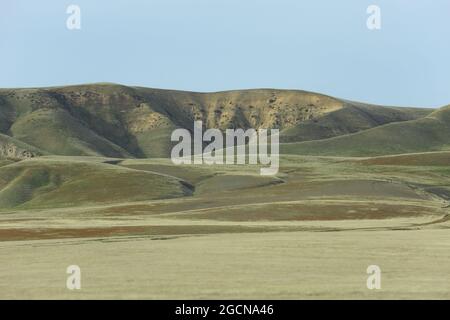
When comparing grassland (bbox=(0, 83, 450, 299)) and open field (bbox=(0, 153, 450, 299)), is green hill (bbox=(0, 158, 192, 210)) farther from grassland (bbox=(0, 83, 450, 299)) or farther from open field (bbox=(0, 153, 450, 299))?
open field (bbox=(0, 153, 450, 299))

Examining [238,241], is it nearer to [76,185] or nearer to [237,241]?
[237,241]

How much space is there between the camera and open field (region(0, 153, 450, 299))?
32375mm

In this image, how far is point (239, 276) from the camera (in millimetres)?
35156

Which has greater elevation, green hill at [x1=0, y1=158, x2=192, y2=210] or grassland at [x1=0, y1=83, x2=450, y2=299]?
grassland at [x1=0, y1=83, x2=450, y2=299]

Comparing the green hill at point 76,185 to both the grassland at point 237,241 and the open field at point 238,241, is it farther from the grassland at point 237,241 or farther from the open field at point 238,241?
the open field at point 238,241

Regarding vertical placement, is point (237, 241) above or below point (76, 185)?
above

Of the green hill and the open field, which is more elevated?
the open field

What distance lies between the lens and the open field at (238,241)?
106ft

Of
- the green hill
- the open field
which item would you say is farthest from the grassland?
the green hill

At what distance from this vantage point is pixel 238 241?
178ft

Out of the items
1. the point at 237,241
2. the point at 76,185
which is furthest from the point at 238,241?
the point at 76,185

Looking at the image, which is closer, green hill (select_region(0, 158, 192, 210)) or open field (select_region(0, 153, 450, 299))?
open field (select_region(0, 153, 450, 299))

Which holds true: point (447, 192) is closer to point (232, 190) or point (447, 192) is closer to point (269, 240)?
point (232, 190)

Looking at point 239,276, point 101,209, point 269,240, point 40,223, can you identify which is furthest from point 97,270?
point 101,209
